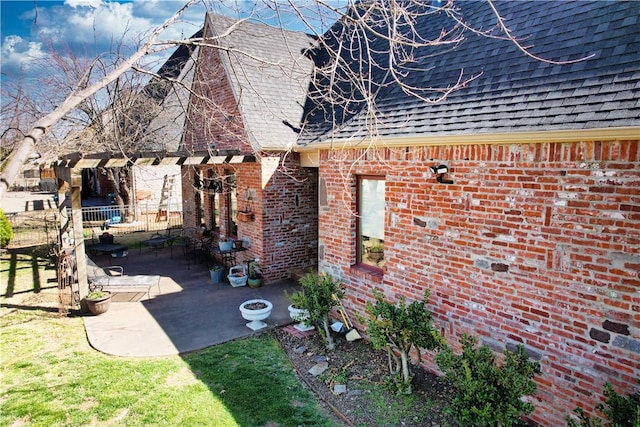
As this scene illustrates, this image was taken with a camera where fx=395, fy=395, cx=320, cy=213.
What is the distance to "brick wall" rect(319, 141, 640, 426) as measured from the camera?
3938 mm

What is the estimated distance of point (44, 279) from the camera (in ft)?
35.8

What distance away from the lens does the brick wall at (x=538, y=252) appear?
12.9ft

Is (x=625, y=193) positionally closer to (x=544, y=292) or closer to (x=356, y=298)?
(x=544, y=292)

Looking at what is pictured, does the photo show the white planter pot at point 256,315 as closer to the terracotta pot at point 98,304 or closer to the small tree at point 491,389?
the terracotta pot at point 98,304

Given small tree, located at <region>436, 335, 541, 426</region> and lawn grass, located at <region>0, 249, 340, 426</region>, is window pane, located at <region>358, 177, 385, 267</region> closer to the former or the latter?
lawn grass, located at <region>0, 249, 340, 426</region>

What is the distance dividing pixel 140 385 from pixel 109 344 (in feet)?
5.79

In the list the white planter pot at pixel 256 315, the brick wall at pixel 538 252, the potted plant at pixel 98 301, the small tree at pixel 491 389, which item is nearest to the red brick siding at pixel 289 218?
the white planter pot at pixel 256 315

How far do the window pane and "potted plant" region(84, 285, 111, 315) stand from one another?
545 centimetres

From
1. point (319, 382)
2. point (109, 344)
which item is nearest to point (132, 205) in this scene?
point (109, 344)

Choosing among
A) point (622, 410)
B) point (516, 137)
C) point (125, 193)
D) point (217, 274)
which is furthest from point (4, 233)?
point (622, 410)

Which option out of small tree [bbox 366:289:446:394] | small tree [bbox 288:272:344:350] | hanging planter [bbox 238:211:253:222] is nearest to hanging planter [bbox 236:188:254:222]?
hanging planter [bbox 238:211:253:222]

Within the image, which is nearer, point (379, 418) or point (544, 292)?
point (544, 292)

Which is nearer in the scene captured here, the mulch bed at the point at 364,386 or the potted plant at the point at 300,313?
the mulch bed at the point at 364,386

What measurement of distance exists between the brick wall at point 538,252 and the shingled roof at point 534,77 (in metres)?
0.36
